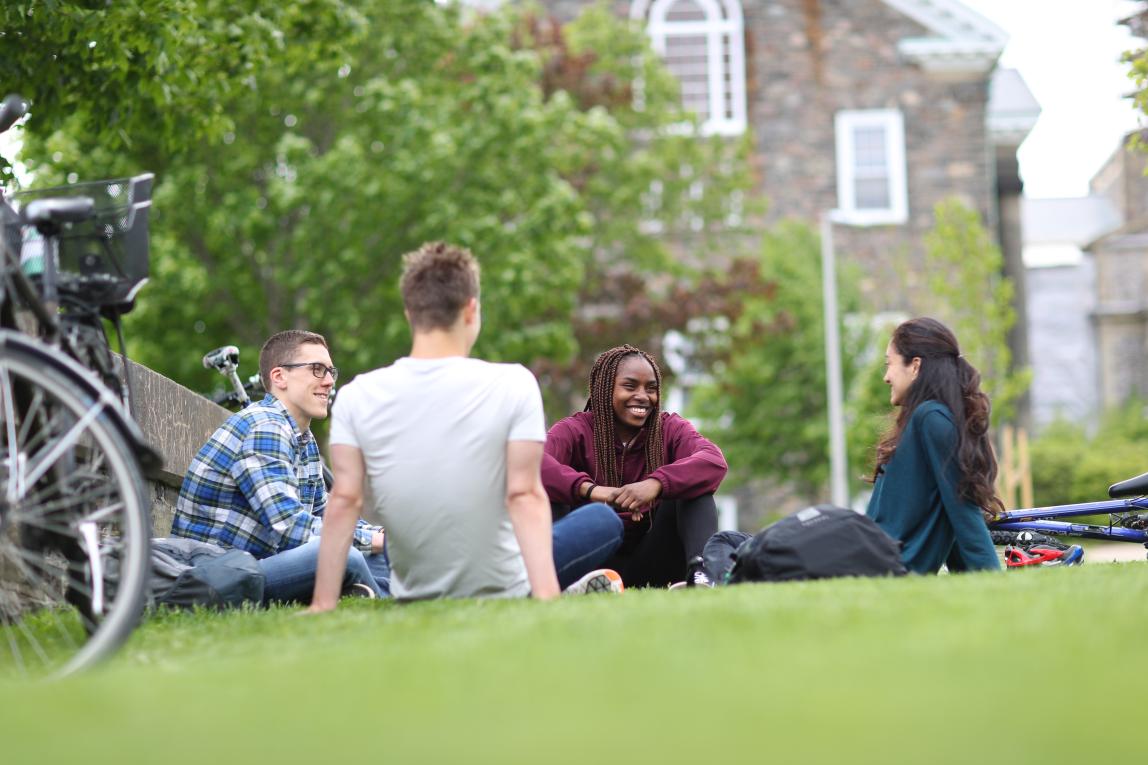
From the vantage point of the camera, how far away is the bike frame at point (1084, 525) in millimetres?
8961

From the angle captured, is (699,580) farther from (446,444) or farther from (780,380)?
(780,380)

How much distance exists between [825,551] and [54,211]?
3.19 meters

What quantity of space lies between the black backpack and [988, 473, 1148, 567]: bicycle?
254 centimetres

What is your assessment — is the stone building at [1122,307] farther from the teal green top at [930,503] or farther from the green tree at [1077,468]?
the teal green top at [930,503]

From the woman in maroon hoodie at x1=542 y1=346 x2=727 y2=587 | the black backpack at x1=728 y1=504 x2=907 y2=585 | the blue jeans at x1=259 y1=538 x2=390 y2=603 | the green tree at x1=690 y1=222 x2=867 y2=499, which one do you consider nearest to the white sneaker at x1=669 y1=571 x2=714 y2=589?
the woman in maroon hoodie at x1=542 y1=346 x2=727 y2=587

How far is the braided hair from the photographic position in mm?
8461

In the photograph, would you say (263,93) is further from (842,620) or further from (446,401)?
(842,620)

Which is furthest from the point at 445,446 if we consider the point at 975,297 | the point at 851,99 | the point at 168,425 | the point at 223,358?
the point at 851,99

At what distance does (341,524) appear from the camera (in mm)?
5797

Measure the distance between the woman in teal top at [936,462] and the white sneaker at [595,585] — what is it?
1.34 metres

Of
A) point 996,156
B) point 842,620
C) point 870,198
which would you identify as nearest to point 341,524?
point 842,620

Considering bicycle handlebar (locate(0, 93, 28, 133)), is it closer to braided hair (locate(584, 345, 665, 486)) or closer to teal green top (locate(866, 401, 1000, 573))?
braided hair (locate(584, 345, 665, 486))

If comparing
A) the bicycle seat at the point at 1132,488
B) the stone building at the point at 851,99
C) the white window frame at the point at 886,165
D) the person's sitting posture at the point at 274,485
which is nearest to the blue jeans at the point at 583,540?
the person's sitting posture at the point at 274,485

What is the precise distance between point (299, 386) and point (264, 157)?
16.5 meters
